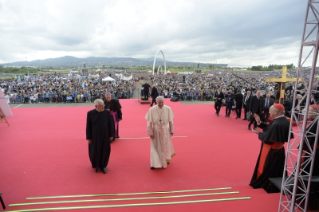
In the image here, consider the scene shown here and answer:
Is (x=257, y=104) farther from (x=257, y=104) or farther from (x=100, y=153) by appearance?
(x=100, y=153)

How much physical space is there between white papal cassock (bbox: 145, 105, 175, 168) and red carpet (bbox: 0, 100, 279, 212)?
28 cm

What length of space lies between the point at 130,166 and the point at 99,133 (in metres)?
1.11

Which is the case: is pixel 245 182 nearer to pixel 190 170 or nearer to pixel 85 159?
pixel 190 170

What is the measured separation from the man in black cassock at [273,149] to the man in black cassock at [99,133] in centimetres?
309

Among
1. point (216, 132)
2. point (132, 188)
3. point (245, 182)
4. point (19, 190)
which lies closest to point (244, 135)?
point (216, 132)

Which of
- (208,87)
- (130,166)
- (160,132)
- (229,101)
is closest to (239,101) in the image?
(229,101)

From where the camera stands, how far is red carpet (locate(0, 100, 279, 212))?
11.2 ft

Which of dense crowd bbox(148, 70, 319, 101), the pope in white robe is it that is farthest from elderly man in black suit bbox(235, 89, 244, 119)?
the pope in white robe

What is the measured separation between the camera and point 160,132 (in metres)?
4.46

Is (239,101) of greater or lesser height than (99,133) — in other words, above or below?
above

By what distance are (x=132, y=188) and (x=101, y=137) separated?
1.33 metres

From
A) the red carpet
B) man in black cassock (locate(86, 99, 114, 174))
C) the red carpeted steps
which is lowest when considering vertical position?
the red carpet

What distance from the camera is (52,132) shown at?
7.55 m

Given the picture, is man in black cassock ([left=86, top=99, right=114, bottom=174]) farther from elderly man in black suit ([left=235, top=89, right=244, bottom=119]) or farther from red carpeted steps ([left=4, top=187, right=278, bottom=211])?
elderly man in black suit ([left=235, top=89, right=244, bottom=119])
